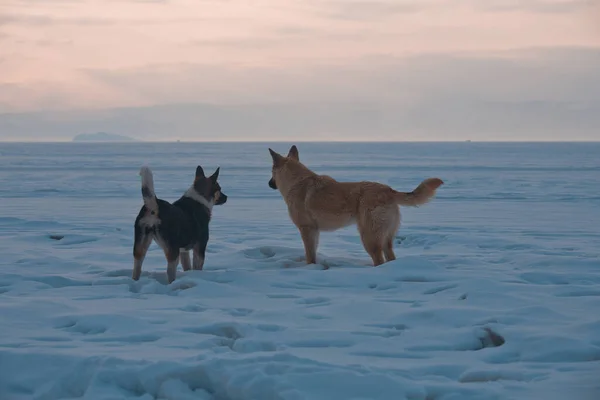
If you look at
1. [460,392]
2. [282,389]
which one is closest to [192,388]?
[282,389]

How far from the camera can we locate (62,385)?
4035mm

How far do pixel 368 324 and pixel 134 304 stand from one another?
1.96 m

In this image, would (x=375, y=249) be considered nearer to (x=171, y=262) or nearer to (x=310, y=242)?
(x=310, y=242)

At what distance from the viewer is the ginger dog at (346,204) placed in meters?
7.87

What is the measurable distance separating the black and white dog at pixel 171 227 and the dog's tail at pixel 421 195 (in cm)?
212

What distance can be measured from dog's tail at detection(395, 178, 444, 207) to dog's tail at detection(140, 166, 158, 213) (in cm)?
264

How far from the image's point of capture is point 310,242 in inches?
328

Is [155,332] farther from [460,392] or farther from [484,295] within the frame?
→ [484,295]

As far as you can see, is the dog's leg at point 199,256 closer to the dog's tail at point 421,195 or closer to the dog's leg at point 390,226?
the dog's leg at point 390,226

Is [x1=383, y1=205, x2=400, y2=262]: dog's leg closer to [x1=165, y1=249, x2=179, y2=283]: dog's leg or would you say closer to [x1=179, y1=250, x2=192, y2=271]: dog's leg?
[x1=179, y1=250, x2=192, y2=271]: dog's leg

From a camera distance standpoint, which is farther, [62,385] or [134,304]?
[134,304]

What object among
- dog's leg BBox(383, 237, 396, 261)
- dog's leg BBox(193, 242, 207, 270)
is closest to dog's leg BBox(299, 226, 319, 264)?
dog's leg BBox(383, 237, 396, 261)

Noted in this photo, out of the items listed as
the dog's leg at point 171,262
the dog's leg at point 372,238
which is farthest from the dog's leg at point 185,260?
the dog's leg at point 372,238

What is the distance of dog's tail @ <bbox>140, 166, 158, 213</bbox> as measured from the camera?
6695 millimetres
